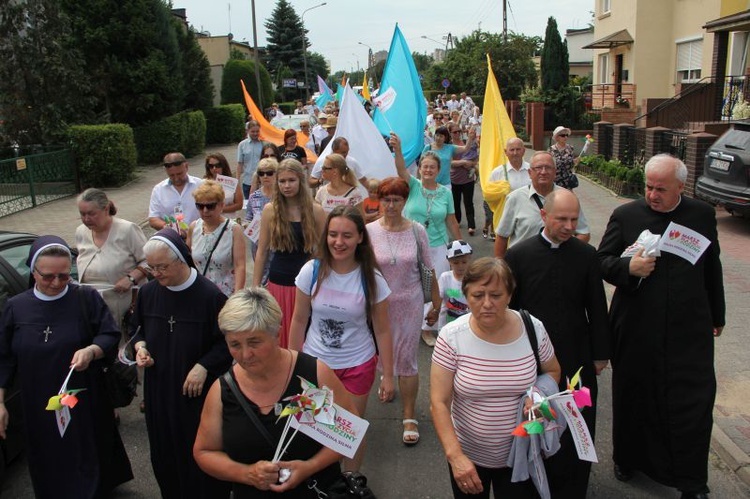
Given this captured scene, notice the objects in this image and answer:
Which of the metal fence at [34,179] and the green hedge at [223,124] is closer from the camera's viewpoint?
the metal fence at [34,179]

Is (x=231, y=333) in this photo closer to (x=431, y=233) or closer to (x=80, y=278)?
(x=80, y=278)

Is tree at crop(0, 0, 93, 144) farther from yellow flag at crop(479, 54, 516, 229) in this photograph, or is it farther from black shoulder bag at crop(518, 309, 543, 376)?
black shoulder bag at crop(518, 309, 543, 376)

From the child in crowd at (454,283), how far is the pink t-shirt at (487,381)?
99.7 inches

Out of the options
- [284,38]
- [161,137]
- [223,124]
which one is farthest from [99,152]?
[284,38]

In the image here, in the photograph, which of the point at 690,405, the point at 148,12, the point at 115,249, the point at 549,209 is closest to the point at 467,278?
the point at 549,209

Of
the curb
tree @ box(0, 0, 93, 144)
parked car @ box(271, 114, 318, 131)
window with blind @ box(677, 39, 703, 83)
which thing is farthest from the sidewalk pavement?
window with blind @ box(677, 39, 703, 83)

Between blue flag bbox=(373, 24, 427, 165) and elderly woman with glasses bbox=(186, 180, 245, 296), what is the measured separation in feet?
16.5

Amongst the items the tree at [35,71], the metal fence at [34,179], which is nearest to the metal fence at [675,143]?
the metal fence at [34,179]

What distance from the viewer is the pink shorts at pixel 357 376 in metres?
3.90

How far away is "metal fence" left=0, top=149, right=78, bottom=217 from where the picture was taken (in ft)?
48.1

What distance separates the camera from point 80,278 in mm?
4887

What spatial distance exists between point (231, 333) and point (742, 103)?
17948 mm

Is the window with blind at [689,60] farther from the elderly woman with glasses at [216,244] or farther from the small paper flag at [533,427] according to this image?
the small paper flag at [533,427]

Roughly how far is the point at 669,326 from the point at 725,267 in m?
5.95
